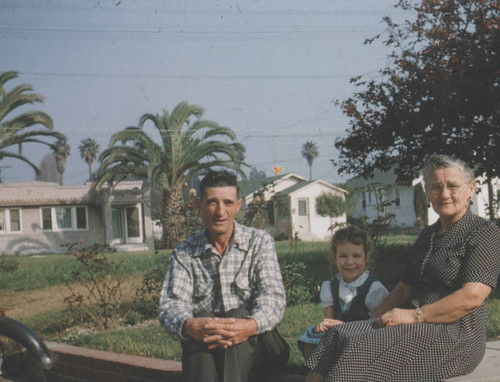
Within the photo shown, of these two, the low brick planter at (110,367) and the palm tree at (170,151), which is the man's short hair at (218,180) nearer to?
the low brick planter at (110,367)

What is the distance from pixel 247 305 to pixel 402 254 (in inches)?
387

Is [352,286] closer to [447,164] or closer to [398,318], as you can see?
[398,318]

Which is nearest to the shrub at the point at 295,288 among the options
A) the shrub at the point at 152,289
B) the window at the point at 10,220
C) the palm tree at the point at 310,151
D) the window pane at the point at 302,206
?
the shrub at the point at 152,289

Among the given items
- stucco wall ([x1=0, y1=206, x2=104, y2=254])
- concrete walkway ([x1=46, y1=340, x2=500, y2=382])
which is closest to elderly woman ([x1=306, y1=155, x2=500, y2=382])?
concrete walkway ([x1=46, y1=340, x2=500, y2=382])

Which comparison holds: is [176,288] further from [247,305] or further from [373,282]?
[373,282]

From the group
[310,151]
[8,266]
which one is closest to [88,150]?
[310,151]

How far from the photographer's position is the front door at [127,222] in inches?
1394

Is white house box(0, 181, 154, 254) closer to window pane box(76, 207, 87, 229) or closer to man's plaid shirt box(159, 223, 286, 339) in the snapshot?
window pane box(76, 207, 87, 229)

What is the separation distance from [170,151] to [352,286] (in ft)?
77.7

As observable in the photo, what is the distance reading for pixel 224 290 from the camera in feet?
12.5

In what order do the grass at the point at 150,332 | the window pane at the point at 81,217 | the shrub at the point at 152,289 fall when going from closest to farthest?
the grass at the point at 150,332 < the shrub at the point at 152,289 < the window pane at the point at 81,217

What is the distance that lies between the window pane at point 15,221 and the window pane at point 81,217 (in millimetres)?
3162

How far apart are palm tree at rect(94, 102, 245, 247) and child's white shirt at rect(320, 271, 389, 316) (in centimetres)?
2201

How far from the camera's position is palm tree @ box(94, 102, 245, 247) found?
26.7 metres
